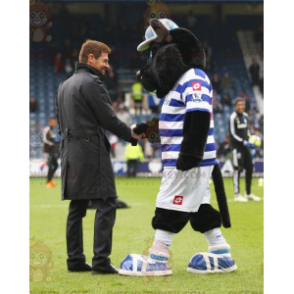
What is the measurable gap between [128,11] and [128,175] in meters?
9.99

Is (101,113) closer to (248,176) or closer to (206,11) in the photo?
(248,176)

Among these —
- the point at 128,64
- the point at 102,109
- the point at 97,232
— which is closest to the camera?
the point at 102,109

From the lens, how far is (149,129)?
5.47 m

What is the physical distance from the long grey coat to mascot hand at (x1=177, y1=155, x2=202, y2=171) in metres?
0.75

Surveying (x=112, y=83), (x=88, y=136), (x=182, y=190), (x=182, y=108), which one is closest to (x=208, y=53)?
(x=112, y=83)

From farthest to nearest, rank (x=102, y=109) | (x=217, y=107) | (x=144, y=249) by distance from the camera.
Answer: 1. (x=217, y=107)
2. (x=144, y=249)
3. (x=102, y=109)

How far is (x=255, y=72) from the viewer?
88.8 feet

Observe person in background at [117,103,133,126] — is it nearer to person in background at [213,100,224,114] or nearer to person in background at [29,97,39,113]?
person in background at [213,100,224,114]

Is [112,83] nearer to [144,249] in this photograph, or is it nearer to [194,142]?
[144,249]

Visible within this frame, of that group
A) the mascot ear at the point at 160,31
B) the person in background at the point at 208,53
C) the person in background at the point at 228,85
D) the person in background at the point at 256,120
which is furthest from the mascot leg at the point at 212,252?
the person in background at the point at 208,53

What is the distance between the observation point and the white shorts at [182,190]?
5.23 metres

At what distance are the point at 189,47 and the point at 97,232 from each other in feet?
5.73
